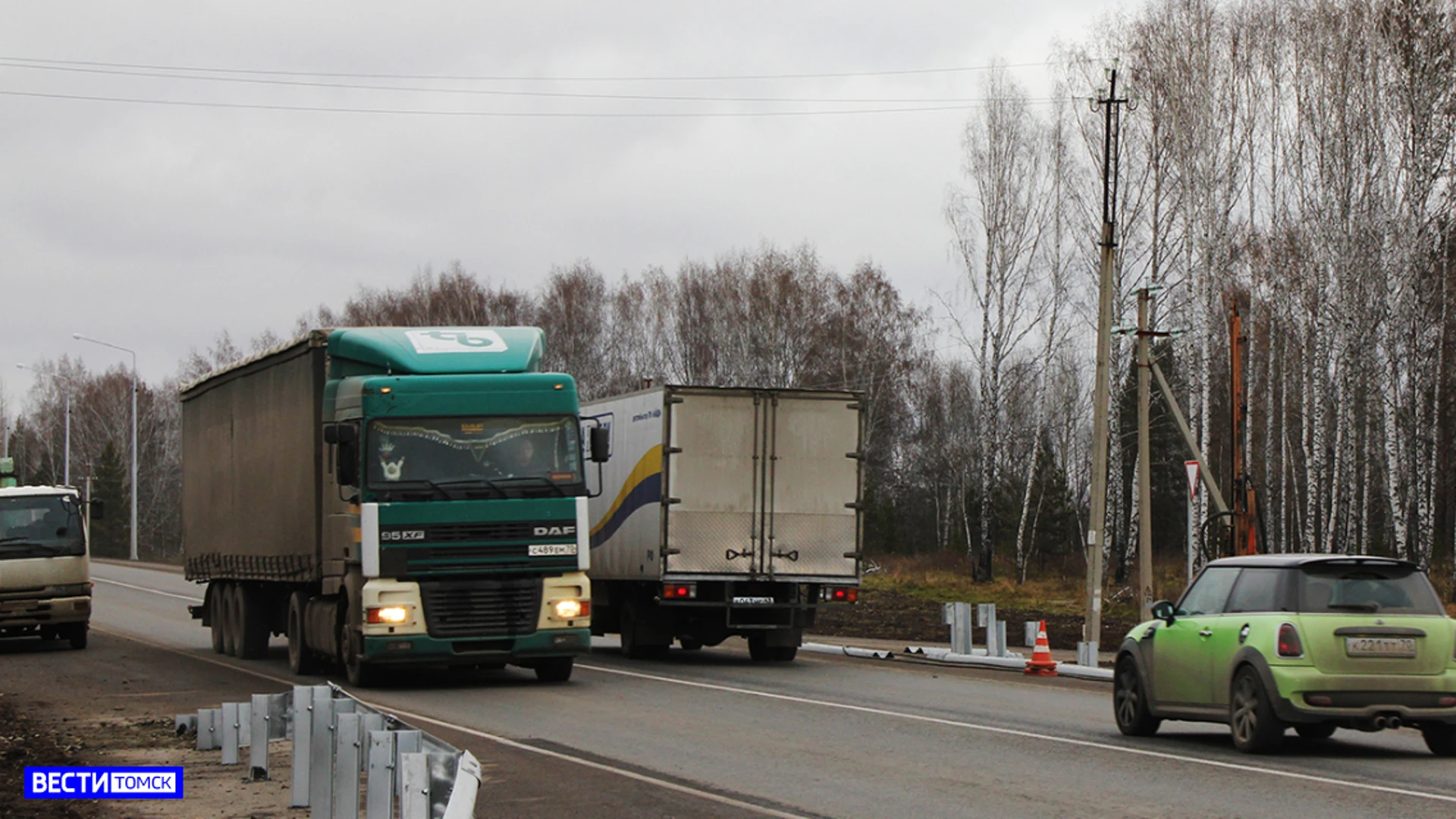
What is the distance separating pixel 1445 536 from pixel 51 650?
48009 mm

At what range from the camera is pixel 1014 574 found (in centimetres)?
5244

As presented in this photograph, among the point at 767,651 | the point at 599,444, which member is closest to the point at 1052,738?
the point at 599,444

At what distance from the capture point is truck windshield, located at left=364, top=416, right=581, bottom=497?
58.0ft

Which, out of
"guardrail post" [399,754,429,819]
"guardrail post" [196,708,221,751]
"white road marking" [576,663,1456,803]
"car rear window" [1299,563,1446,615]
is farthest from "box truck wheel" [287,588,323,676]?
"guardrail post" [399,754,429,819]

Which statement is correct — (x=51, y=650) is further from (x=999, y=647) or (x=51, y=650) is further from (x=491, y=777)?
(x=491, y=777)

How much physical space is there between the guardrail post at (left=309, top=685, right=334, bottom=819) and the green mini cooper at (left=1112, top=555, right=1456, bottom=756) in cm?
661

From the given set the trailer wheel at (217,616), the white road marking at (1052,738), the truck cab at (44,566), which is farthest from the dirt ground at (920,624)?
the truck cab at (44,566)

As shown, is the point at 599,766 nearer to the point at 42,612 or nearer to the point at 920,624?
the point at 42,612

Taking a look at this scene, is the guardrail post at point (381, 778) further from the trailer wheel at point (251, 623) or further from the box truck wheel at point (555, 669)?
the trailer wheel at point (251, 623)

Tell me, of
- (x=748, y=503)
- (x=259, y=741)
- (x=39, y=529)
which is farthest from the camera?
(x=39, y=529)

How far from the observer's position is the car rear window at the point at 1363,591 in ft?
40.6

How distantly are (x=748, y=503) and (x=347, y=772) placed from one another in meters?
13.3

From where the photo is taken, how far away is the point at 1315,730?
519 inches

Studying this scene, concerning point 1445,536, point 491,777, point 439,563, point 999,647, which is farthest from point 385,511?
point 1445,536
